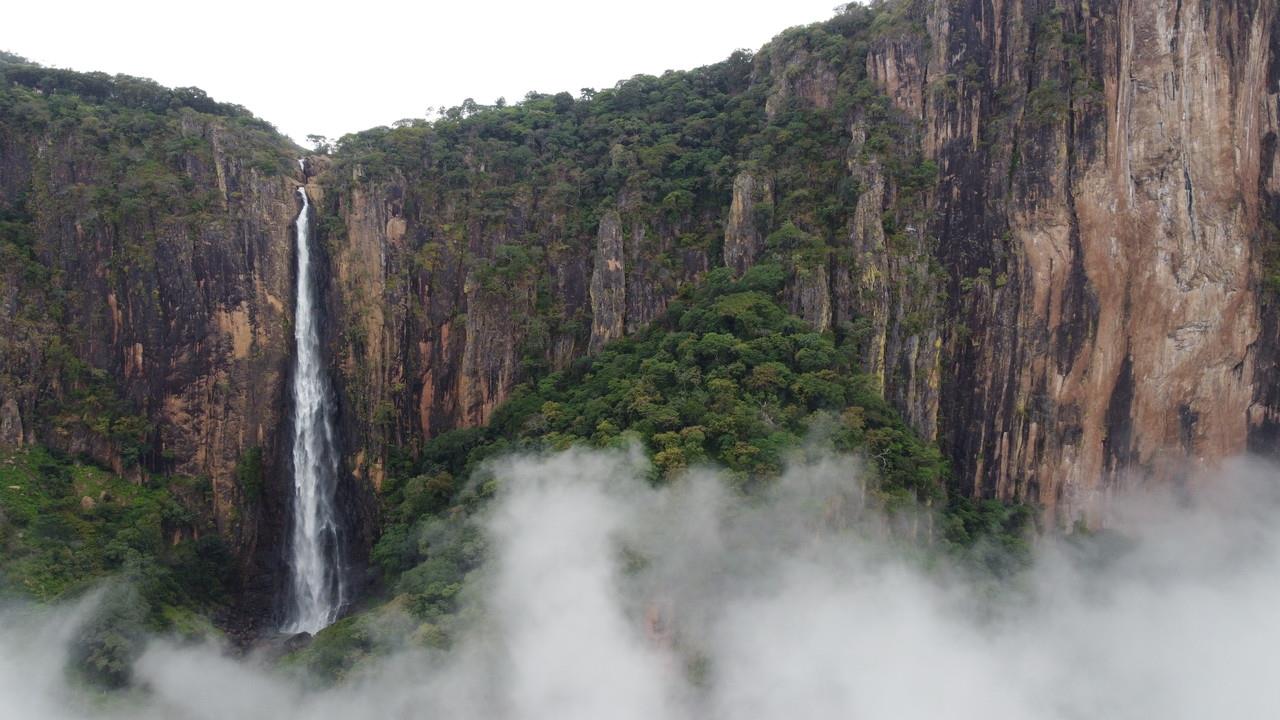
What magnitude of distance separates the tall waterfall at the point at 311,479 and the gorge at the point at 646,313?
13 cm

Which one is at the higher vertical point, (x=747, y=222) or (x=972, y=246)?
(x=747, y=222)

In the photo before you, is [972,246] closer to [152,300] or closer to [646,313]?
[646,313]

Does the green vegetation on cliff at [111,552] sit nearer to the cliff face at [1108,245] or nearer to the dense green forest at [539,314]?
the dense green forest at [539,314]

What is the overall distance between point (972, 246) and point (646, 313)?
13.2 m

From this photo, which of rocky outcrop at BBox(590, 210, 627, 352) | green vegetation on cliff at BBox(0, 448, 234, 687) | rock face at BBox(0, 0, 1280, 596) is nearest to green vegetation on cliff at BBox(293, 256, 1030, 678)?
rock face at BBox(0, 0, 1280, 596)

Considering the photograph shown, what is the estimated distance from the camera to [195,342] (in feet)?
109

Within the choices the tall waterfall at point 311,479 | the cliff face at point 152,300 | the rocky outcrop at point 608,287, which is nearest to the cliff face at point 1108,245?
the rocky outcrop at point 608,287

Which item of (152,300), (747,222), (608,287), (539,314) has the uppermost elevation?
(747,222)

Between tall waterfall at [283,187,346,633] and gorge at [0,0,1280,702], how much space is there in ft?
0.41

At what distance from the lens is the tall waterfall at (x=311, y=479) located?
32406 mm

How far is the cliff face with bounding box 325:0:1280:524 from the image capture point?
88.3ft

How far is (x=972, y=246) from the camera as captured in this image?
29.9 metres

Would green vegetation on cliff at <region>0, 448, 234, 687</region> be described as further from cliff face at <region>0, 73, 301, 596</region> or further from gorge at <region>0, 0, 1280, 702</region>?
cliff face at <region>0, 73, 301, 596</region>

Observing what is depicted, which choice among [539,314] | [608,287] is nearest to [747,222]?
[608,287]
